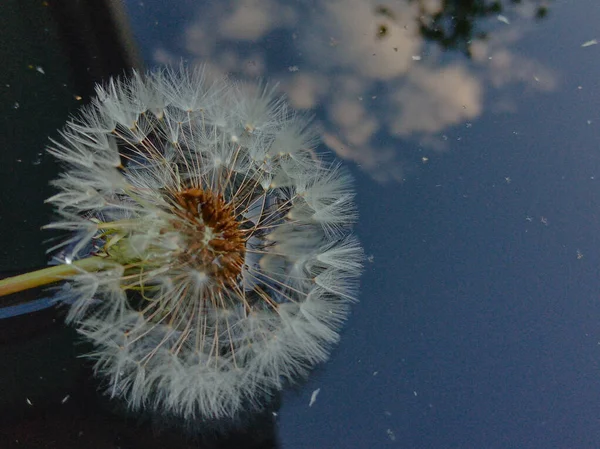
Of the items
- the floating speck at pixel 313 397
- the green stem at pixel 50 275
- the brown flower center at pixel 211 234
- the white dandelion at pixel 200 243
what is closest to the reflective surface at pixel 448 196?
the floating speck at pixel 313 397

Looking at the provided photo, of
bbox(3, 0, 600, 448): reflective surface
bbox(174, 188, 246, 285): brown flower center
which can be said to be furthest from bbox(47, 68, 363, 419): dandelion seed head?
bbox(3, 0, 600, 448): reflective surface

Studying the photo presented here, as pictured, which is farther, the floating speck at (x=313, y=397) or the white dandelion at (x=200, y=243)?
the floating speck at (x=313, y=397)

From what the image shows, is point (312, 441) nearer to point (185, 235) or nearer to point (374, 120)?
point (185, 235)

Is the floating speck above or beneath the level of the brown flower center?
beneath

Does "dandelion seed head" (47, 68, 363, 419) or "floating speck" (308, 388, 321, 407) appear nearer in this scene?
"dandelion seed head" (47, 68, 363, 419)

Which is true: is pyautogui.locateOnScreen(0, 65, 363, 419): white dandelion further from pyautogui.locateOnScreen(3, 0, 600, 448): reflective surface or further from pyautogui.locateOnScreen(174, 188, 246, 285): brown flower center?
pyautogui.locateOnScreen(3, 0, 600, 448): reflective surface

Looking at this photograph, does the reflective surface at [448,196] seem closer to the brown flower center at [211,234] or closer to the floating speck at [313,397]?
the floating speck at [313,397]

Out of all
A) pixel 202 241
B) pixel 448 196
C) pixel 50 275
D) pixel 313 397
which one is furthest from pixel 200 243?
pixel 448 196

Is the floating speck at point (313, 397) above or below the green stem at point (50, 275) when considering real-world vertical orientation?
below
